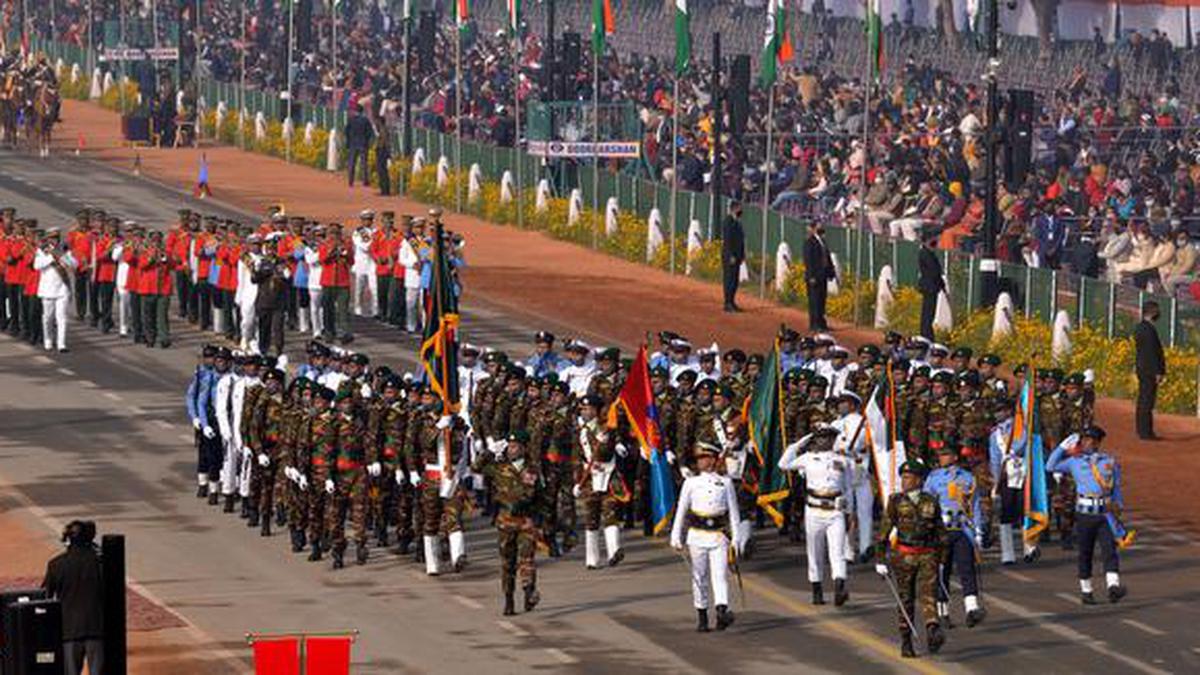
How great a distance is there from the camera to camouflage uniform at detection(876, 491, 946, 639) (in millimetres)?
31328

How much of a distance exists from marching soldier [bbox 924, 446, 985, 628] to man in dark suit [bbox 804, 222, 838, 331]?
19680 millimetres

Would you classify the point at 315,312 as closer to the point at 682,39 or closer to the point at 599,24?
the point at 682,39

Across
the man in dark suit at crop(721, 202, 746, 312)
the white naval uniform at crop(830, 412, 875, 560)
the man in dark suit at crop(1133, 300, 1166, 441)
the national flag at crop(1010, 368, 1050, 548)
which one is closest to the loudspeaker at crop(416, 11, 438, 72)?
the man in dark suit at crop(721, 202, 746, 312)

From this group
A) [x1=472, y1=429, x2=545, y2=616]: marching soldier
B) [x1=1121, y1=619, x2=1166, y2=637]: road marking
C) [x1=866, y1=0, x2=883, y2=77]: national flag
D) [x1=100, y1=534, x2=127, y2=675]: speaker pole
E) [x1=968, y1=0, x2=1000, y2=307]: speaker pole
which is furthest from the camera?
[x1=866, y1=0, x2=883, y2=77]: national flag

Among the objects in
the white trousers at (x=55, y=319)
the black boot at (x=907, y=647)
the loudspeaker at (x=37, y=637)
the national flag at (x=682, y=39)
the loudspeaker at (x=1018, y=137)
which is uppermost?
the national flag at (x=682, y=39)

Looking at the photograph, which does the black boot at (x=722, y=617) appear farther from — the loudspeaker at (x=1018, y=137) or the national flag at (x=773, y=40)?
the national flag at (x=773, y=40)

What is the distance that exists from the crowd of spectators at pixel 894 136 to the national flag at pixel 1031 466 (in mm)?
15962

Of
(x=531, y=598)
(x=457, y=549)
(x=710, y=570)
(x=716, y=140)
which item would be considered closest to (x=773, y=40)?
(x=716, y=140)

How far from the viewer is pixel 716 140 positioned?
194ft

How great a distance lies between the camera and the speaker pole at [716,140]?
59.0 m

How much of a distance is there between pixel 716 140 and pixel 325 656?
116 ft

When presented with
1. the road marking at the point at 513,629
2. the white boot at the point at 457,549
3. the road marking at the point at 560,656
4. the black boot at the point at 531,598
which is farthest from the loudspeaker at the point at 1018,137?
the road marking at the point at 560,656

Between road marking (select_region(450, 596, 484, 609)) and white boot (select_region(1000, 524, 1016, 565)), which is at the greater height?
white boot (select_region(1000, 524, 1016, 565))

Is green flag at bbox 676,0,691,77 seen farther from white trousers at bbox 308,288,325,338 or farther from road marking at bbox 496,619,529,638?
road marking at bbox 496,619,529,638
